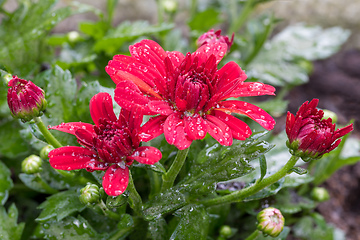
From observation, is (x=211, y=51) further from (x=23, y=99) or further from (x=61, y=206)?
(x=61, y=206)

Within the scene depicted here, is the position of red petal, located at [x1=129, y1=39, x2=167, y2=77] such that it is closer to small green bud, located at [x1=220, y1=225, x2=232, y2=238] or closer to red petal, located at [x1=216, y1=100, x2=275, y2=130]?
red petal, located at [x1=216, y1=100, x2=275, y2=130]

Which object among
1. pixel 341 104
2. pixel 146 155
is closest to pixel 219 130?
pixel 146 155

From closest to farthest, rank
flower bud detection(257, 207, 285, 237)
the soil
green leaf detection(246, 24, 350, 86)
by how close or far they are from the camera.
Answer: flower bud detection(257, 207, 285, 237)
the soil
green leaf detection(246, 24, 350, 86)

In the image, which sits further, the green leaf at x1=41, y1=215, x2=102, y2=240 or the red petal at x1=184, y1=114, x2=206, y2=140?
the green leaf at x1=41, y1=215, x2=102, y2=240

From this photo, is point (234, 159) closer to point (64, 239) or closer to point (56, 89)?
point (64, 239)

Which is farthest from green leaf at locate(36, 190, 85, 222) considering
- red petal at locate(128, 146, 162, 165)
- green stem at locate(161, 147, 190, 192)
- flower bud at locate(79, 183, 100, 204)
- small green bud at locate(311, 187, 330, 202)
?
small green bud at locate(311, 187, 330, 202)

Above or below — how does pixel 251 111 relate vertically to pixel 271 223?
above

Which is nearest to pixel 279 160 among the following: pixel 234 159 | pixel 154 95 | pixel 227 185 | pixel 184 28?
pixel 227 185
